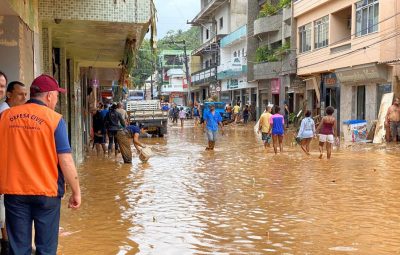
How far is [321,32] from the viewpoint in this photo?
28578 millimetres

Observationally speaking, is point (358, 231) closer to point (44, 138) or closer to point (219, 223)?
point (219, 223)

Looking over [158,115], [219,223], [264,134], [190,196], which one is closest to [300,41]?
[158,115]

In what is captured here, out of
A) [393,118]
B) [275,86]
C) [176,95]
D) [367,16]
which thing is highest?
[367,16]

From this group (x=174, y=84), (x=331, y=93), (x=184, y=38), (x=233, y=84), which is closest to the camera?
(x=331, y=93)

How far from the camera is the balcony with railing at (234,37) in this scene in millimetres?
43544

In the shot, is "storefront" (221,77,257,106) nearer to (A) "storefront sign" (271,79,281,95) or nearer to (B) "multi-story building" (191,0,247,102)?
(B) "multi-story building" (191,0,247,102)

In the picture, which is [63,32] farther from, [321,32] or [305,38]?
[305,38]

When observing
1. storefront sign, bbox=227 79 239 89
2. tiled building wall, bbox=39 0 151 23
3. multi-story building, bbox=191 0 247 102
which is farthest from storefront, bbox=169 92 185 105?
tiled building wall, bbox=39 0 151 23

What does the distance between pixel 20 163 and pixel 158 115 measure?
22.7m

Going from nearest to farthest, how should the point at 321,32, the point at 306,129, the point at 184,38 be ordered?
1. the point at 306,129
2. the point at 321,32
3. the point at 184,38

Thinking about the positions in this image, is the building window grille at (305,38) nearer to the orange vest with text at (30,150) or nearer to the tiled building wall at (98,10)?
the tiled building wall at (98,10)

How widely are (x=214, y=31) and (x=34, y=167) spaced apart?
176 feet

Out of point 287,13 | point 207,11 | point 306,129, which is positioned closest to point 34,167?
point 306,129

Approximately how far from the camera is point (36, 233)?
3916 millimetres
